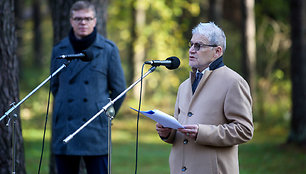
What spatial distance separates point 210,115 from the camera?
4.19 meters

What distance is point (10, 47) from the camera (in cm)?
618

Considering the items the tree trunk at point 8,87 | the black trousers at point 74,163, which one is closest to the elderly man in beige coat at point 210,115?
the black trousers at point 74,163

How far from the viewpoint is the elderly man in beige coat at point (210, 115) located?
4078 millimetres

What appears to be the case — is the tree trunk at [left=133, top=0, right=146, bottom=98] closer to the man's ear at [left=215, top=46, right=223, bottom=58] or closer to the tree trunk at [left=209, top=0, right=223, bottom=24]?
the tree trunk at [left=209, top=0, right=223, bottom=24]

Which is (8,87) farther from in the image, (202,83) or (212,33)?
(212,33)

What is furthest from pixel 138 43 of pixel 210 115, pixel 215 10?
pixel 210 115

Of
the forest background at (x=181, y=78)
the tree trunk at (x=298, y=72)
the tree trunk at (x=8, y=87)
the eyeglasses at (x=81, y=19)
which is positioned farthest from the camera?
the tree trunk at (x=298, y=72)

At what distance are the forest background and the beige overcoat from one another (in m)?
6.01

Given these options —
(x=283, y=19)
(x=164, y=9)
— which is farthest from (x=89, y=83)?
(x=283, y=19)

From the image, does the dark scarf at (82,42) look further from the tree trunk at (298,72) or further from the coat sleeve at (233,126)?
the tree trunk at (298,72)

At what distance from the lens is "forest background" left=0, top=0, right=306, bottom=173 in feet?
38.1

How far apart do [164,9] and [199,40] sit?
14028mm

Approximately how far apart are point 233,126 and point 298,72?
848cm

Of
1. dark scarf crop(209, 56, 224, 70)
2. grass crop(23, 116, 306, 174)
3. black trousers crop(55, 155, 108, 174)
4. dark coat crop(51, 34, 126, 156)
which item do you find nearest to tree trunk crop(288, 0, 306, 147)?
grass crop(23, 116, 306, 174)
